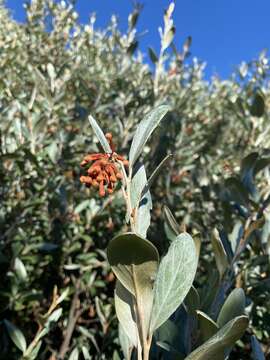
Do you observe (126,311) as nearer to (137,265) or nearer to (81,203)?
(137,265)

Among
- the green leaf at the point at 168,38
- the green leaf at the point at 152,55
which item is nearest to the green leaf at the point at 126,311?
the green leaf at the point at 168,38

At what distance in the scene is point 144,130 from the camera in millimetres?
798

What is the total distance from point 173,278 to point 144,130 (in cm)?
27

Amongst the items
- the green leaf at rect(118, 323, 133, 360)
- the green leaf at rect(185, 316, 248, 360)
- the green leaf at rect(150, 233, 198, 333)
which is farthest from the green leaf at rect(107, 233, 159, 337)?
the green leaf at rect(118, 323, 133, 360)

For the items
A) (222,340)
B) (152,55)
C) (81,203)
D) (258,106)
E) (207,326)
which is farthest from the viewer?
(152,55)

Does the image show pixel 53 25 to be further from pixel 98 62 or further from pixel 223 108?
pixel 223 108

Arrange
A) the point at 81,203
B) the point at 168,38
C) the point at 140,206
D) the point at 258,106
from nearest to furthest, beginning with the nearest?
the point at 140,206 < the point at 258,106 < the point at 81,203 < the point at 168,38

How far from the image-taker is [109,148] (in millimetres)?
813

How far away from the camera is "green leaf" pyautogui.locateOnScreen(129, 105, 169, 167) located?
789 mm

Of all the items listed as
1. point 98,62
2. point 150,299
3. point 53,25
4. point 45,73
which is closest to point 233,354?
point 150,299

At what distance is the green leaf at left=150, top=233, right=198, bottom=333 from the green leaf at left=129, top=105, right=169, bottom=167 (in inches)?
7.2

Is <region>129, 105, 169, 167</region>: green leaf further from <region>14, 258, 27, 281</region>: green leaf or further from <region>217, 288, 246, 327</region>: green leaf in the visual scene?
<region>14, 258, 27, 281</region>: green leaf

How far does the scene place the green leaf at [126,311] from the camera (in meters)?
0.74

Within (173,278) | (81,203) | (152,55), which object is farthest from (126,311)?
(152,55)
